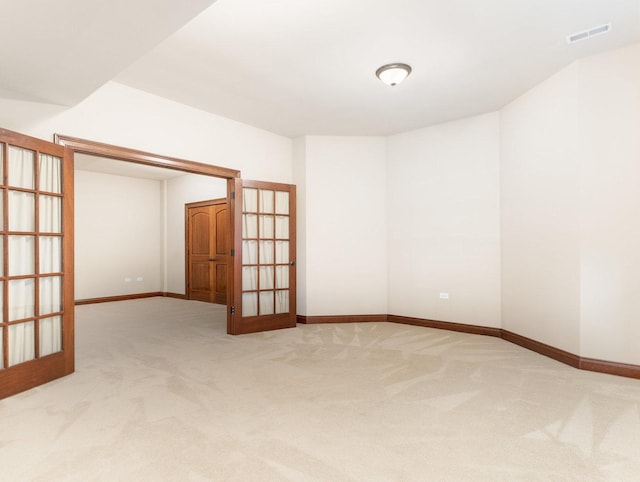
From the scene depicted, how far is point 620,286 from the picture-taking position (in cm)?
320

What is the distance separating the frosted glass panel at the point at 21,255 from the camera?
112 inches

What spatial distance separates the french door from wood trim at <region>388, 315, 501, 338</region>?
4048 mm

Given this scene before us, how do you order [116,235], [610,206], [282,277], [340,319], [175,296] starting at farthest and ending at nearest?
[175,296] < [116,235] < [340,319] < [282,277] < [610,206]

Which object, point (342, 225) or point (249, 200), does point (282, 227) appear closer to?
point (249, 200)

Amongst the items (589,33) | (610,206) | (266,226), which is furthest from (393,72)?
(266,226)

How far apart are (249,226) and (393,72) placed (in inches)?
105

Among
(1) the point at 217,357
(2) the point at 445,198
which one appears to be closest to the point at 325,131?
(2) the point at 445,198

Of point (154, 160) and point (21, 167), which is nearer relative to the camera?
point (21, 167)

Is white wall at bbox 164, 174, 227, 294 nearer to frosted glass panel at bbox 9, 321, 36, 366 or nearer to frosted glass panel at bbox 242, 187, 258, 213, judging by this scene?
frosted glass panel at bbox 242, 187, 258, 213

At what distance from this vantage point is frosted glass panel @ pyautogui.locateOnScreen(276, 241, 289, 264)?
5.22 meters

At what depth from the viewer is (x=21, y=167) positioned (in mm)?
2910

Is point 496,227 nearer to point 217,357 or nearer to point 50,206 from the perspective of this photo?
point 217,357

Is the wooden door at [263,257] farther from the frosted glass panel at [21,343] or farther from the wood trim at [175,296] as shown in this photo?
the wood trim at [175,296]

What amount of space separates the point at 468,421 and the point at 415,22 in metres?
2.89
